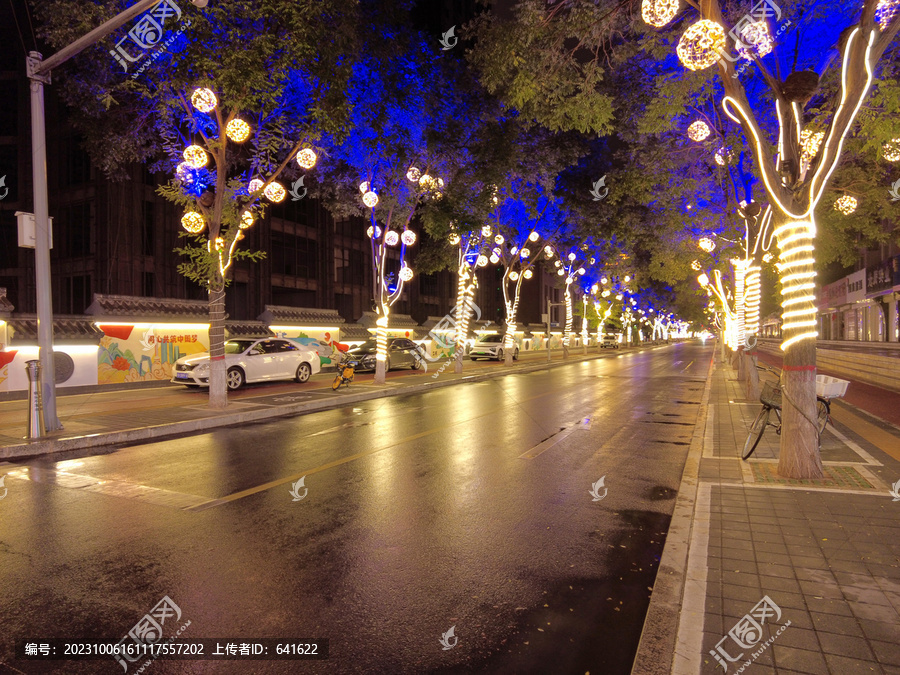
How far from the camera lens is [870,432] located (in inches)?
370

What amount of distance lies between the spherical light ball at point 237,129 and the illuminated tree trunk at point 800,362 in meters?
10.5

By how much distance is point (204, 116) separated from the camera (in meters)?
12.1

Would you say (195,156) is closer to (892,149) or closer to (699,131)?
(699,131)

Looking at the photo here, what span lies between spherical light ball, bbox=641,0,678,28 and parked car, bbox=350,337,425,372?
1889 centimetres

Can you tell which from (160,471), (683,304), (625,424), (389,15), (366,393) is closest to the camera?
(160,471)

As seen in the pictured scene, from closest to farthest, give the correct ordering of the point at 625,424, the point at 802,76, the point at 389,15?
the point at 802,76, the point at 625,424, the point at 389,15

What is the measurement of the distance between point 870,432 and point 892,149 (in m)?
5.09

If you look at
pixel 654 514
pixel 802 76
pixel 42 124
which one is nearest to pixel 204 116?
pixel 42 124

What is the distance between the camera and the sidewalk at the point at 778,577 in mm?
2869

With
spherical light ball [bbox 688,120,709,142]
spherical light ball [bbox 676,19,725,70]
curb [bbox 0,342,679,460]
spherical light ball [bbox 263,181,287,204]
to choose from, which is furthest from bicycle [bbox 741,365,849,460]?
spherical light ball [bbox 263,181,287,204]

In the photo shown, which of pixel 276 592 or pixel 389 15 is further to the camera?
pixel 389 15

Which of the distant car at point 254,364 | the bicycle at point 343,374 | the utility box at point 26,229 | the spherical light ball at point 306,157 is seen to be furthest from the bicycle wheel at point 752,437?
the distant car at point 254,364

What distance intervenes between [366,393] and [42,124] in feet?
32.3

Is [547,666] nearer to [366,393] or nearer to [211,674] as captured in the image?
[211,674]
